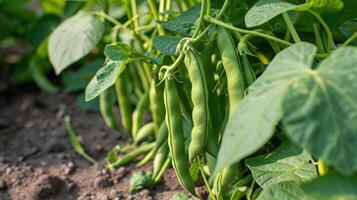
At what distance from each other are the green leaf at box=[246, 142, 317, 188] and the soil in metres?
0.34

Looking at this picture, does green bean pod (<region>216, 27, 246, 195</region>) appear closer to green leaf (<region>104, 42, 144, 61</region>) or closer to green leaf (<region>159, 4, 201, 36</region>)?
green leaf (<region>159, 4, 201, 36</region>)

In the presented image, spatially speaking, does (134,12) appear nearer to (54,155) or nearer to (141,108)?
(141,108)

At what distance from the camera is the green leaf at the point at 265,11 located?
5.07ft

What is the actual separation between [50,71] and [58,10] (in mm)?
375

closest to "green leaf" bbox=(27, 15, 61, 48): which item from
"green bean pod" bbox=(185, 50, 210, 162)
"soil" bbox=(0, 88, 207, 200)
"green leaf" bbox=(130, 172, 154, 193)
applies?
"soil" bbox=(0, 88, 207, 200)

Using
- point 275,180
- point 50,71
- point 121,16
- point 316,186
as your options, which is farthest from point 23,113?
point 316,186

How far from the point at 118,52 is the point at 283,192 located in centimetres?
67

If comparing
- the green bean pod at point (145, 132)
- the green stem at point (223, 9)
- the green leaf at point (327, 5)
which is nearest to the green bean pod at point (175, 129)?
the green stem at point (223, 9)

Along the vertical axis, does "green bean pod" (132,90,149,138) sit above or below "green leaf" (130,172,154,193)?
above

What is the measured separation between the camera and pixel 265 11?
1596 mm

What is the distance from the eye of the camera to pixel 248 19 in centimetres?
161

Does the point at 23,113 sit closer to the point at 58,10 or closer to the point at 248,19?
the point at 58,10

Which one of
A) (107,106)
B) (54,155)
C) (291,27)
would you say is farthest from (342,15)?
(54,155)

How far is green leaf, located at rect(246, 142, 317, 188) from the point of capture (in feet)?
5.52
